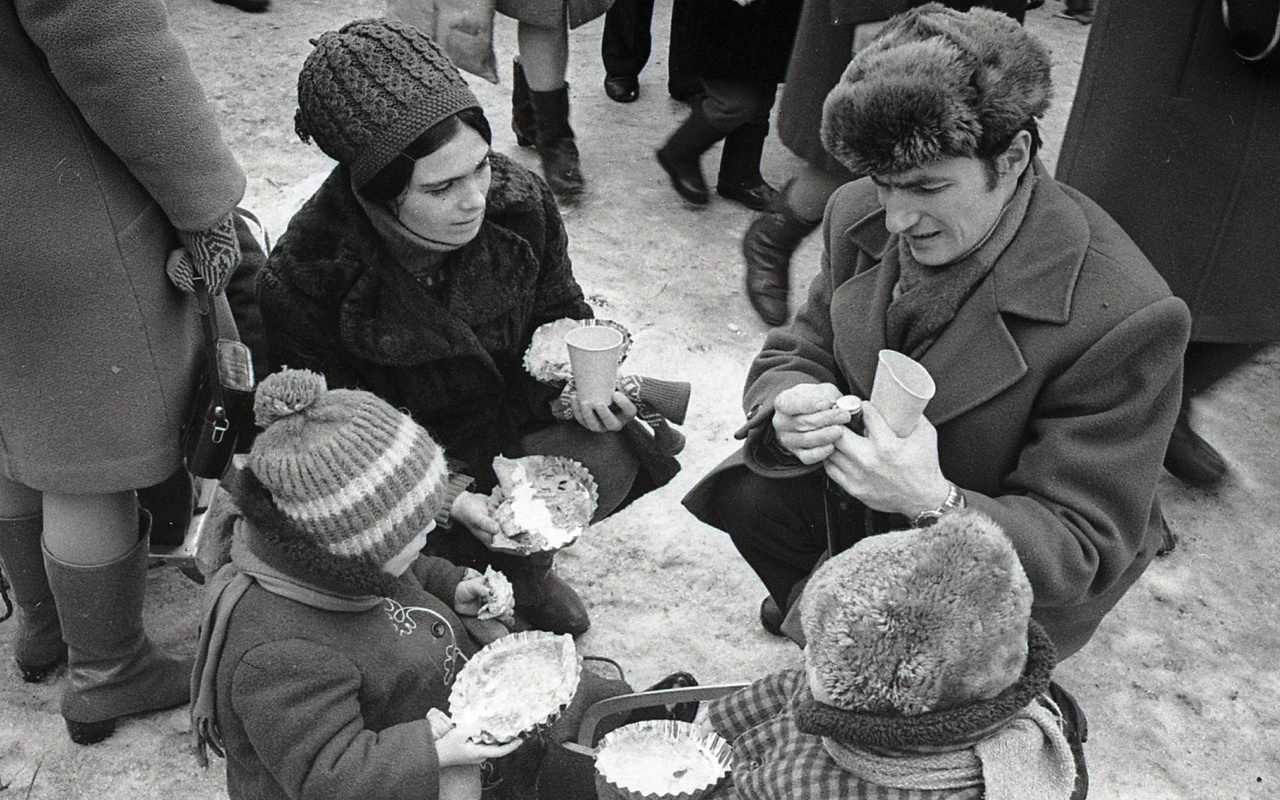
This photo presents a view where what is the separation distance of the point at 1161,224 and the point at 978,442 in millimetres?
1215

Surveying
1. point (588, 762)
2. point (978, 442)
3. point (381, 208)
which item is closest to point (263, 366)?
point (381, 208)

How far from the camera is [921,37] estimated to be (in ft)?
7.12

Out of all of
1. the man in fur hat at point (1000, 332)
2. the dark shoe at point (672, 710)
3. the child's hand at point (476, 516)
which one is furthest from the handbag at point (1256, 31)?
the child's hand at point (476, 516)

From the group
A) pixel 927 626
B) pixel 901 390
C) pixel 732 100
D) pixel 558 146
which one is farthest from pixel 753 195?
pixel 927 626

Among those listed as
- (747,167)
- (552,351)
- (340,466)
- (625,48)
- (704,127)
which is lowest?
(747,167)

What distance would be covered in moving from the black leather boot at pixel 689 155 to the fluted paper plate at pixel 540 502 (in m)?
2.45

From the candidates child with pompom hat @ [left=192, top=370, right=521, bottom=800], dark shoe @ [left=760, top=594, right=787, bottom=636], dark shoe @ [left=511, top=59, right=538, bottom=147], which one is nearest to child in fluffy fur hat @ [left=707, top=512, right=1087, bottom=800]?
child with pompom hat @ [left=192, top=370, right=521, bottom=800]

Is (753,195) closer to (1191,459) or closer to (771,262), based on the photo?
(771,262)

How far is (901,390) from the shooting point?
80.1 inches

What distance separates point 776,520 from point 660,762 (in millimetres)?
718

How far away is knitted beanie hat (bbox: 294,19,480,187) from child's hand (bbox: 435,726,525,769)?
118 cm

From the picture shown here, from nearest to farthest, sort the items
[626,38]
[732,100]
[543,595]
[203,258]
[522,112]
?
1. [203,258]
2. [543,595]
3. [732,100]
4. [522,112]
5. [626,38]

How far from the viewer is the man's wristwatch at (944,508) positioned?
2145mm

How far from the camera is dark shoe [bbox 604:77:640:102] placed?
591 centimetres
